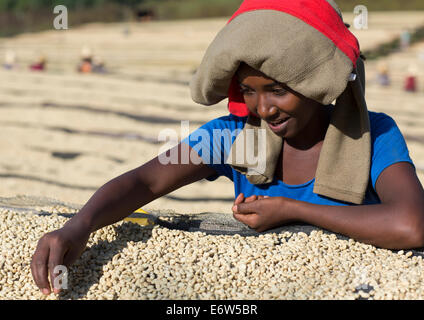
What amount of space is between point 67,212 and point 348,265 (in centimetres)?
105

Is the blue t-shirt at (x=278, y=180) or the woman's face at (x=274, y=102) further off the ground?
the woman's face at (x=274, y=102)

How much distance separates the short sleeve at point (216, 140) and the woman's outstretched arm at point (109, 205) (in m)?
0.03

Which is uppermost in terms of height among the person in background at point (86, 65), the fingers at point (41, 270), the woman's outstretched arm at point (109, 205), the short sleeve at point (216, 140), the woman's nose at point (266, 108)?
the woman's nose at point (266, 108)

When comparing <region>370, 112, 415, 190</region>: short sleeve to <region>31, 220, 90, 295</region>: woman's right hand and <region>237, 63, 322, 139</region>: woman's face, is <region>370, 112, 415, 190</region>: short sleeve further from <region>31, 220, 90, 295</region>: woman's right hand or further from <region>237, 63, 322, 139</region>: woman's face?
<region>31, 220, 90, 295</region>: woman's right hand

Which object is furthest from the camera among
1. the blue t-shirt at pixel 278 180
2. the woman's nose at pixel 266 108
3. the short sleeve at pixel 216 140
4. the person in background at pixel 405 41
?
the person in background at pixel 405 41

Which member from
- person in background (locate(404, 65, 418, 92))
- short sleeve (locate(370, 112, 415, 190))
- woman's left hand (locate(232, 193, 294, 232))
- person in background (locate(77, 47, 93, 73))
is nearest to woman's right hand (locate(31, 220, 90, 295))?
woman's left hand (locate(232, 193, 294, 232))

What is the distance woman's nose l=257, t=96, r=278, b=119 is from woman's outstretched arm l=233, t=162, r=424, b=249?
25 centimetres

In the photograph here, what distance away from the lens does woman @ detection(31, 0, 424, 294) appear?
156 cm

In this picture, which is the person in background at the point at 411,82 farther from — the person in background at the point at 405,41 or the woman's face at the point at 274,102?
the woman's face at the point at 274,102

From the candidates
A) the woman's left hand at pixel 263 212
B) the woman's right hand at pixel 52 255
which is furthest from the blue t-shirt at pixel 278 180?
the woman's right hand at pixel 52 255

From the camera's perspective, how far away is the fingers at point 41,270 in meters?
1.53

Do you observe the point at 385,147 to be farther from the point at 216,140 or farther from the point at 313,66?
the point at 216,140
